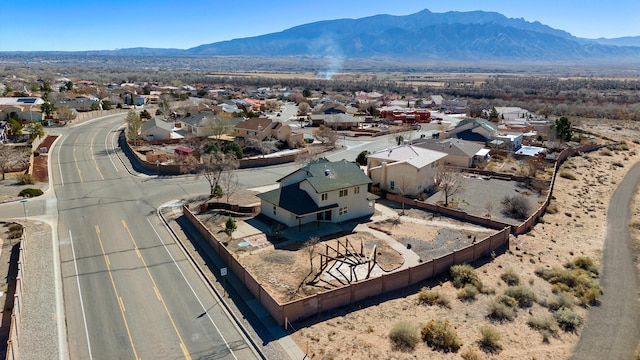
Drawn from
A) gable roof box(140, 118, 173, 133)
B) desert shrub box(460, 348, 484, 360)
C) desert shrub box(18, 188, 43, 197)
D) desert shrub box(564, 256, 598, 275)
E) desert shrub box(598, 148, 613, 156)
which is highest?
gable roof box(140, 118, 173, 133)

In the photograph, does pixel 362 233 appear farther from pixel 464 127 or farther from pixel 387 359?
pixel 464 127

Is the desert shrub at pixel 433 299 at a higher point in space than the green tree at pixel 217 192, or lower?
lower

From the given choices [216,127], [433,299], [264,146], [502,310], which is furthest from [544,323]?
[216,127]

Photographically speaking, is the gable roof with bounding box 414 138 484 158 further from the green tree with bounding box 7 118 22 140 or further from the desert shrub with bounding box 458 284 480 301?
the green tree with bounding box 7 118 22 140

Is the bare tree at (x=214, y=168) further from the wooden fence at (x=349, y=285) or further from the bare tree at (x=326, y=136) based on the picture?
the bare tree at (x=326, y=136)

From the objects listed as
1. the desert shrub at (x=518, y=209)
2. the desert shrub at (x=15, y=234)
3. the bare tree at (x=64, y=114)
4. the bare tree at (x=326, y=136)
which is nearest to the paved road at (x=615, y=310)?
the desert shrub at (x=518, y=209)

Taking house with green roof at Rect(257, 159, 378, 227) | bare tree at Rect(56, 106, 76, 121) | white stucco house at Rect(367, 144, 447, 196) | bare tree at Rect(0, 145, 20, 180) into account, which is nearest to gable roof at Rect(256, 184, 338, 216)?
house with green roof at Rect(257, 159, 378, 227)

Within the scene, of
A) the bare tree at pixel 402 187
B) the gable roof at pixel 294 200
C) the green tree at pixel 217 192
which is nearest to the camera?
the gable roof at pixel 294 200
